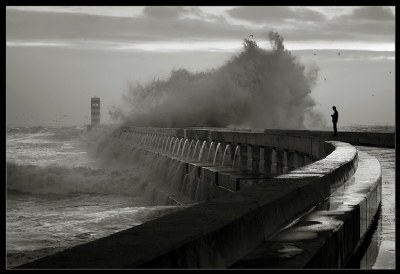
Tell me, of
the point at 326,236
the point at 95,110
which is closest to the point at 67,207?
the point at 326,236

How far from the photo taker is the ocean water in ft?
40.0

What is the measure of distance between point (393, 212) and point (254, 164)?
34.6 ft

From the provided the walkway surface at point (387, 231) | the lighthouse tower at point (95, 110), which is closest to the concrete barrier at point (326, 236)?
the walkway surface at point (387, 231)

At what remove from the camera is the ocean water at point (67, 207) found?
480 inches

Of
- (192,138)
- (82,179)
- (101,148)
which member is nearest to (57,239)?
(192,138)

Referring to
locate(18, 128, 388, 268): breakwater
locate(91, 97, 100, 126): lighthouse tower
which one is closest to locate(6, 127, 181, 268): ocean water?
locate(18, 128, 388, 268): breakwater

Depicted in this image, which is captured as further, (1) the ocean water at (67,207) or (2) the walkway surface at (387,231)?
(1) the ocean water at (67,207)

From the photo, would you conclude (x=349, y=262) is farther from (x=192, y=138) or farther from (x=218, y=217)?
(x=192, y=138)

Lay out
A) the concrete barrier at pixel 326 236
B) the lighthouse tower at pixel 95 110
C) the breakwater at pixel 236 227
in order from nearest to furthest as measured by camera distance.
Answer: the breakwater at pixel 236 227, the concrete barrier at pixel 326 236, the lighthouse tower at pixel 95 110

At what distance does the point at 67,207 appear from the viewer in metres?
20.8

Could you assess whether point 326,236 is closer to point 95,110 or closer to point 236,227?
point 236,227

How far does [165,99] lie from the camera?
6875cm

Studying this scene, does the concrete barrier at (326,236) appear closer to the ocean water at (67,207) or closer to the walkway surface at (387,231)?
the walkway surface at (387,231)
